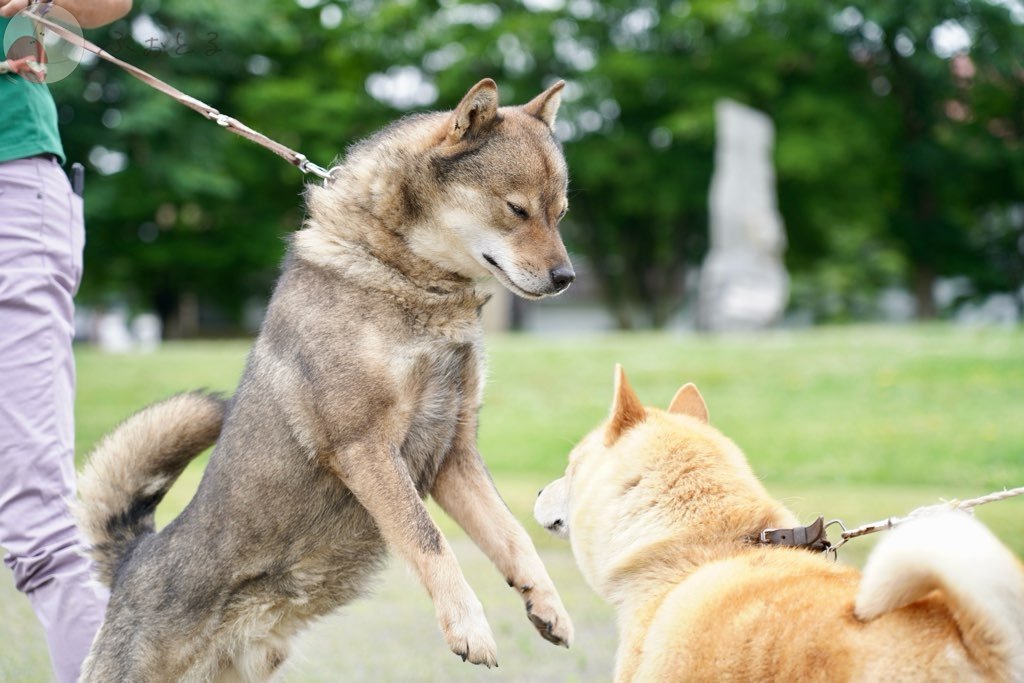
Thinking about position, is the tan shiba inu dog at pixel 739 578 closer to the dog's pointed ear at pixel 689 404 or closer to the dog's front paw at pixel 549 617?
the dog's pointed ear at pixel 689 404

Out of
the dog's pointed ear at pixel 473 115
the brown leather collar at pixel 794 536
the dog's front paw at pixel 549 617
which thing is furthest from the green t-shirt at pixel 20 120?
the brown leather collar at pixel 794 536

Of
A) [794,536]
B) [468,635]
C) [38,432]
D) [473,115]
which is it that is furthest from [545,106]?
[38,432]

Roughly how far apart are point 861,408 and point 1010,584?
10626 mm

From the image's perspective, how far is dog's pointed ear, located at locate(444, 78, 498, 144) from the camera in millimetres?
3428

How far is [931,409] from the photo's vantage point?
12273mm

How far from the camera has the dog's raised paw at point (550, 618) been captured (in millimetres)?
3285

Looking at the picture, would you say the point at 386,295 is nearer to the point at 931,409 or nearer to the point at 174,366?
the point at 931,409

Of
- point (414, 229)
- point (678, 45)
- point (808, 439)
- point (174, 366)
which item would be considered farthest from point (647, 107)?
point (414, 229)

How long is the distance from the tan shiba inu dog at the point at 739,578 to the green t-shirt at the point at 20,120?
6.90 ft

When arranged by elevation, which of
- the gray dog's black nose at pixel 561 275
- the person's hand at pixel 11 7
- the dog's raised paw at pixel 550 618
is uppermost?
the person's hand at pixel 11 7

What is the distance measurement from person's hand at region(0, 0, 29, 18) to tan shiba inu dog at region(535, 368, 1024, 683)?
2.31 m

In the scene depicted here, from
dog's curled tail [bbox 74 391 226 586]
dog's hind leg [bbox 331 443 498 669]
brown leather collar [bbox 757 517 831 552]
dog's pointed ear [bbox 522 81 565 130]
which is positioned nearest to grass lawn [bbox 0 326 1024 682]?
dog's hind leg [bbox 331 443 498 669]

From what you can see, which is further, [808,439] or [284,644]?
[808,439]

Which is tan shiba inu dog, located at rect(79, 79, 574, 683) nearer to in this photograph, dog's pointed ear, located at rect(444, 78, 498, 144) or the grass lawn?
dog's pointed ear, located at rect(444, 78, 498, 144)
